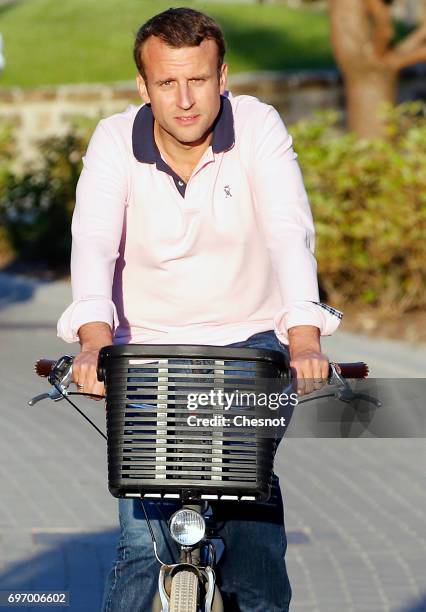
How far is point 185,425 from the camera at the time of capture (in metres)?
3.15

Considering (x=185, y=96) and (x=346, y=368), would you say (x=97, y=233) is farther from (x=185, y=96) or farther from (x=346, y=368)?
(x=346, y=368)

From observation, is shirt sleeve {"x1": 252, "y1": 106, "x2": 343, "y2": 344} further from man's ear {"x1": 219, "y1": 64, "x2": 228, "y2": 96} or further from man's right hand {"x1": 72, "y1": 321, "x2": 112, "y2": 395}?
man's right hand {"x1": 72, "y1": 321, "x2": 112, "y2": 395}

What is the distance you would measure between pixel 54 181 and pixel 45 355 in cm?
554

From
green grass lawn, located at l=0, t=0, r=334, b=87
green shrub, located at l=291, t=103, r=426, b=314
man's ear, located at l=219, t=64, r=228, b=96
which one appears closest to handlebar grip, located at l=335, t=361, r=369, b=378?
man's ear, located at l=219, t=64, r=228, b=96

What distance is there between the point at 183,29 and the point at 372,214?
7.97m

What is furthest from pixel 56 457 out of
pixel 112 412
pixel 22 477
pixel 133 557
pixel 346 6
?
pixel 346 6

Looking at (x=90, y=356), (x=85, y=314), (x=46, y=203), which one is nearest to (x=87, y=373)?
(x=90, y=356)

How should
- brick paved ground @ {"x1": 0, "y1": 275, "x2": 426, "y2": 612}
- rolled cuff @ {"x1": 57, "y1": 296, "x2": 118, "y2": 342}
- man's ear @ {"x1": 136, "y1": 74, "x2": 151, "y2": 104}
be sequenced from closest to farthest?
1. rolled cuff @ {"x1": 57, "y1": 296, "x2": 118, "y2": 342}
2. man's ear @ {"x1": 136, "y1": 74, "x2": 151, "y2": 104}
3. brick paved ground @ {"x1": 0, "y1": 275, "x2": 426, "y2": 612}

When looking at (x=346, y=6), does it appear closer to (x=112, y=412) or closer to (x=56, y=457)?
(x=56, y=457)

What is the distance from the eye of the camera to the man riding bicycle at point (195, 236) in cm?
361

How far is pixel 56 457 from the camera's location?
7898 millimetres

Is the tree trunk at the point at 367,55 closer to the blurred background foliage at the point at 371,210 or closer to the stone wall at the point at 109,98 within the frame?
the blurred background foliage at the point at 371,210

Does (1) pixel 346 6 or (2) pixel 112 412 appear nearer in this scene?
(2) pixel 112 412

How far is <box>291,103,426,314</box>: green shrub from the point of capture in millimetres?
11227
